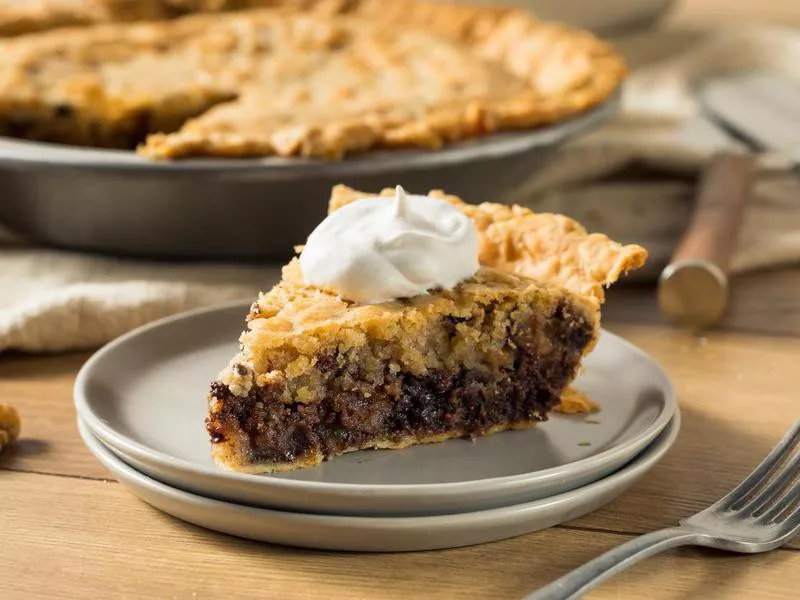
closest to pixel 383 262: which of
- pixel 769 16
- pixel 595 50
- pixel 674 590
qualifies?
pixel 674 590

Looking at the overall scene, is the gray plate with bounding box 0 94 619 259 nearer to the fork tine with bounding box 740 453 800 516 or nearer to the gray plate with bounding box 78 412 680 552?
the gray plate with bounding box 78 412 680 552

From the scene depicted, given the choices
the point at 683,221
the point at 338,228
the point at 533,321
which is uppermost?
the point at 338,228

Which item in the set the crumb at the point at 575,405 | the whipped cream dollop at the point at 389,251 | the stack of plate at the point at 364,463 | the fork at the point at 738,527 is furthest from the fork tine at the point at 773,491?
the whipped cream dollop at the point at 389,251

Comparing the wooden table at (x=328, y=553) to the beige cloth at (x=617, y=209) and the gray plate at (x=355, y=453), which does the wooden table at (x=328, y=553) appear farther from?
the beige cloth at (x=617, y=209)

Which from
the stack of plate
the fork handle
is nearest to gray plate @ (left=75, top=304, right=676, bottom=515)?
the stack of plate

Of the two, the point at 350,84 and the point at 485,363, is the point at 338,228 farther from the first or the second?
the point at 350,84

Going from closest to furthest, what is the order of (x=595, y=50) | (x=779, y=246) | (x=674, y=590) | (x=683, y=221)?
(x=674, y=590), (x=779, y=246), (x=683, y=221), (x=595, y=50)
